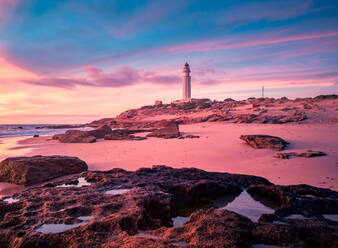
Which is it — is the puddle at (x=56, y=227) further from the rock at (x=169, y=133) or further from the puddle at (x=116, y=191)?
the rock at (x=169, y=133)

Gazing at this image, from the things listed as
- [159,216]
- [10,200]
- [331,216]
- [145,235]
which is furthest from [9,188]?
[331,216]

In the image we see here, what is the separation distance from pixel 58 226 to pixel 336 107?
31.4m

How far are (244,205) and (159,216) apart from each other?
52.8 inches

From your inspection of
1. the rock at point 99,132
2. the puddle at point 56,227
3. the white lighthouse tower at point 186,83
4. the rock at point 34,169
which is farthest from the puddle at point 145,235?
the white lighthouse tower at point 186,83

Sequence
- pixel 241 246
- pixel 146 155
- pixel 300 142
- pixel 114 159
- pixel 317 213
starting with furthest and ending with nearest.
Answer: pixel 300 142 → pixel 146 155 → pixel 114 159 → pixel 317 213 → pixel 241 246

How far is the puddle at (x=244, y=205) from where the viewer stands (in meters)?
2.84

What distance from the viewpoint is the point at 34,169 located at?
4.75 meters

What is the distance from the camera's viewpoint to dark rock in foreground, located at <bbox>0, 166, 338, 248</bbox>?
1879 millimetres

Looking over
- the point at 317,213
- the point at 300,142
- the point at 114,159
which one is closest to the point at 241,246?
the point at 317,213

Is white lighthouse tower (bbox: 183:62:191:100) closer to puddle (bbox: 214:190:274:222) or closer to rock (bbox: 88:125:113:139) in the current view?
rock (bbox: 88:125:113:139)

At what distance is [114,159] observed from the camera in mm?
7566

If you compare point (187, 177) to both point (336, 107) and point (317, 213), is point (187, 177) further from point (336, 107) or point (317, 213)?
point (336, 107)

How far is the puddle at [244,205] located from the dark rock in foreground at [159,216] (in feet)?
0.42

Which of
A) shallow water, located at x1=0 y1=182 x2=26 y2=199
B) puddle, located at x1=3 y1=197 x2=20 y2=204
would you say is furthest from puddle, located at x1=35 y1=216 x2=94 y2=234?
shallow water, located at x1=0 y1=182 x2=26 y2=199
